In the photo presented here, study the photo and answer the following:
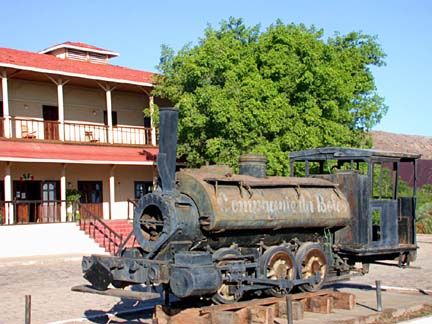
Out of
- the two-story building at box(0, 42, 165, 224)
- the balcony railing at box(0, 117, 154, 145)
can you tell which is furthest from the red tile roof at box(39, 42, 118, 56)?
the balcony railing at box(0, 117, 154, 145)

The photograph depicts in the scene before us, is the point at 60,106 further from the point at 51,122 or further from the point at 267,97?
the point at 267,97

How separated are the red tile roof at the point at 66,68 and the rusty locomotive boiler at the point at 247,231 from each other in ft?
51.8

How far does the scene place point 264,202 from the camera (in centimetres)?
1116

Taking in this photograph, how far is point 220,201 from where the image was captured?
10.5 meters

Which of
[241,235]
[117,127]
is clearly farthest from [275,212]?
[117,127]

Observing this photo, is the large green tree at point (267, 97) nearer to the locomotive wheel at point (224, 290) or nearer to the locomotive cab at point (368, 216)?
the locomotive cab at point (368, 216)

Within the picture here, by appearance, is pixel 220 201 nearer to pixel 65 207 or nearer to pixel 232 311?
pixel 232 311

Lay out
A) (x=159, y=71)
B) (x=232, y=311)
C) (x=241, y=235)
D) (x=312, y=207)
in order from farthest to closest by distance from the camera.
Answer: (x=159, y=71) < (x=312, y=207) < (x=241, y=235) < (x=232, y=311)

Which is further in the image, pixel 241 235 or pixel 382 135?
pixel 382 135

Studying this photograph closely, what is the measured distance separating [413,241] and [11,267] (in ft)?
40.5

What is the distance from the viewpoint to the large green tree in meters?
23.6

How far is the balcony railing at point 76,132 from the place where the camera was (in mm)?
27281

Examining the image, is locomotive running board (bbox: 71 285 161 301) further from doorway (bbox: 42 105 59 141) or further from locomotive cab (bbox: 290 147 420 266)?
Answer: doorway (bbox: 42 105 59 141)

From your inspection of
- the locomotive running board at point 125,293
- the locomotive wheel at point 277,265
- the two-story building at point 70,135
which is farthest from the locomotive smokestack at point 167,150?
the two-story building at point 70,135
